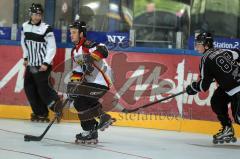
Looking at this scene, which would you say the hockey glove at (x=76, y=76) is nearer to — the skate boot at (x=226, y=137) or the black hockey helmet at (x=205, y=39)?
the black hockey helmet at (x=205, y=39)

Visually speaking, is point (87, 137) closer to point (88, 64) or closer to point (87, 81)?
point (87, 81)

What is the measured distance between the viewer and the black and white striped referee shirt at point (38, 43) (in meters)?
7.56

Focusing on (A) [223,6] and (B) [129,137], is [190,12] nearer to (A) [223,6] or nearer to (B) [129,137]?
(A) [223,6]

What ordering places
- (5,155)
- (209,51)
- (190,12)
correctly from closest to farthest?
(5,155) → (209,51) → (190,12)

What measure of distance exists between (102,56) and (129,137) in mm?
1288

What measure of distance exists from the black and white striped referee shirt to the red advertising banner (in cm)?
26

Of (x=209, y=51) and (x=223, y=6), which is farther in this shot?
(x=223, y=6)

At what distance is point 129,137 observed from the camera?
265 inches

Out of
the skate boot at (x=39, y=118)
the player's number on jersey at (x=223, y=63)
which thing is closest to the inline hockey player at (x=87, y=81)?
the player's number on jersey at (x=223, y=63)

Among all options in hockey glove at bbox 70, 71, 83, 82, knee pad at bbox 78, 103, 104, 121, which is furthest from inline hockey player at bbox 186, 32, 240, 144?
hockey glove at bbox 70, 71, 83, 82

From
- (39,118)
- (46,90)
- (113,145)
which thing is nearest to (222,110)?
(113,145)

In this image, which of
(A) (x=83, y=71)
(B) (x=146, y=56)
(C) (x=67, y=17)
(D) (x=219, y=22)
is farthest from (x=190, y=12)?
(A) (x=83, y=71)

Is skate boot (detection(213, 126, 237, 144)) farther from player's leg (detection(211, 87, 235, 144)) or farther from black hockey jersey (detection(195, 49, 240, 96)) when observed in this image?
black hockey jersey (detection(195, 49, 240, 96))

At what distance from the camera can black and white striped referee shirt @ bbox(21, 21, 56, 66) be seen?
7.56 meters
